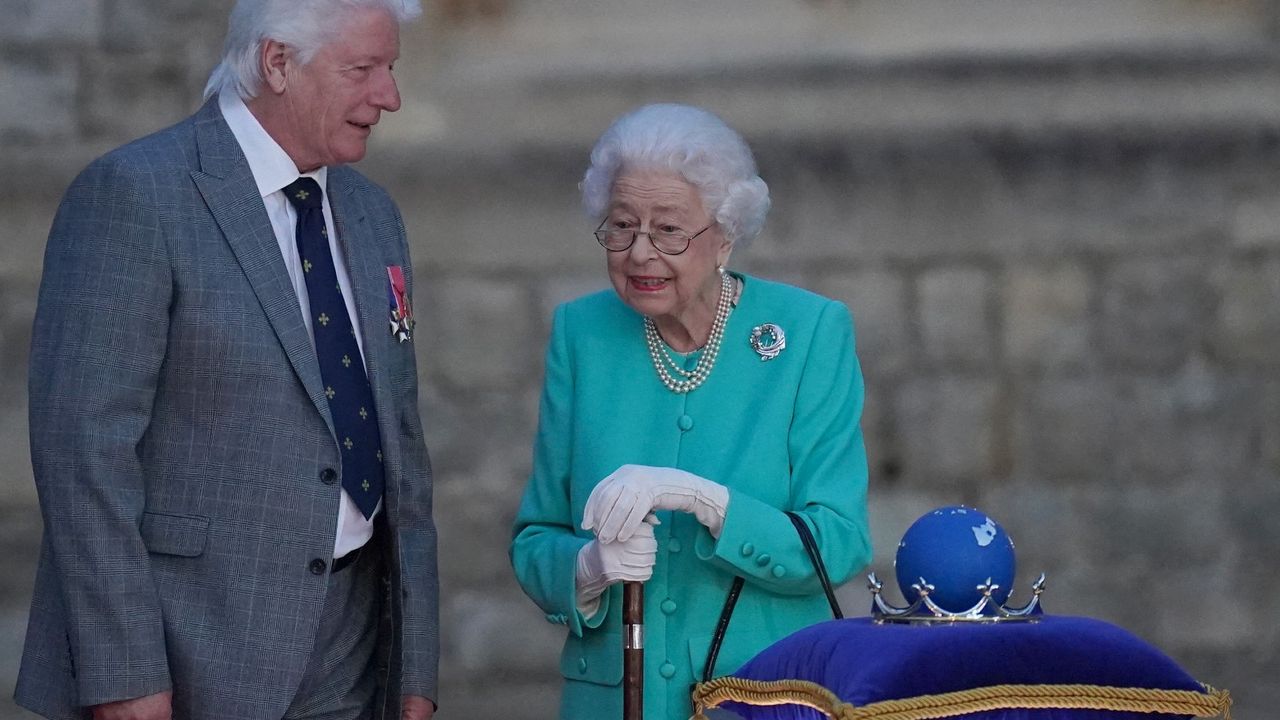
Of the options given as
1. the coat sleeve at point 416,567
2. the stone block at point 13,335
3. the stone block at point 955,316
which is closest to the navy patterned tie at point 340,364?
the coat sleeve at point 416,567

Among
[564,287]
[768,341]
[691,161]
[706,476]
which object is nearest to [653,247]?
[691,161]

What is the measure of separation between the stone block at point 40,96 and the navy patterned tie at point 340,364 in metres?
2.20

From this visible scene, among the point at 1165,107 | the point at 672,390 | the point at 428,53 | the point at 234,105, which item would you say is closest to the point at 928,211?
the point at 1165,107

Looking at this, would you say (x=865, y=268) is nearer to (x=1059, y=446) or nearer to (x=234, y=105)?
(x=1059, y=446)

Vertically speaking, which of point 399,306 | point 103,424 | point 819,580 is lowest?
point 819,580

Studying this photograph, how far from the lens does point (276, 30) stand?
3.53m

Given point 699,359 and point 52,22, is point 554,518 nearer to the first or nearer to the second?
point 699,359

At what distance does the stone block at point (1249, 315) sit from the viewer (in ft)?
18.7

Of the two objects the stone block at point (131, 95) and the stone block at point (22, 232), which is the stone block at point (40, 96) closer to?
the stone block at point (131, 95)

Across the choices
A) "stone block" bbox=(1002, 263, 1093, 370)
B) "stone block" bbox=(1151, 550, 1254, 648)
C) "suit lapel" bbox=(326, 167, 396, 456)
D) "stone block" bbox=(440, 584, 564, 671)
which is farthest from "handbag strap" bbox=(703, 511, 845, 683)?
"stone block" bbox=(1151, 550, 1254, 648)

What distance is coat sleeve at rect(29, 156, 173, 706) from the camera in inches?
127

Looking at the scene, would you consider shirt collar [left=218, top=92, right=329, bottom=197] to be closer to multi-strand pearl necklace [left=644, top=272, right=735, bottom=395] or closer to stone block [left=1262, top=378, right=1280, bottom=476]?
multi-strand pearl necklace [left=644, top=272, right=735, bottom=395]

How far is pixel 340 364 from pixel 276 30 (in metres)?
0.57

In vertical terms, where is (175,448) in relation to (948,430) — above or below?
below
